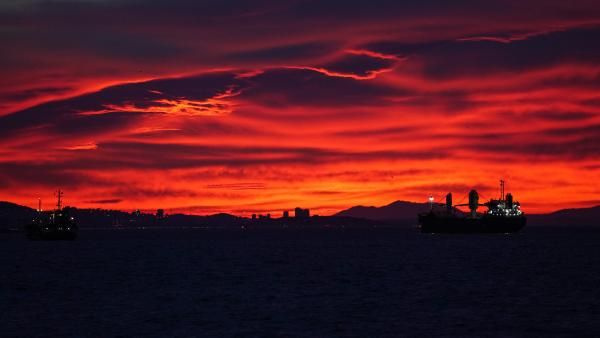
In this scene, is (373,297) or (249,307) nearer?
(249,307)

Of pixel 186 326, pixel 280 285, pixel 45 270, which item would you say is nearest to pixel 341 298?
pixel 280 285

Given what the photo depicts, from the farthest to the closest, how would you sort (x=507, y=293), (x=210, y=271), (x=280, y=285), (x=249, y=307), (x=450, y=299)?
(x=210, y=271)
(x=280, y=285)
(x=507, y=293)
(x=450, y=299)
(x=249, y=307)

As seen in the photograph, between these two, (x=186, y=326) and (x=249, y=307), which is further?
(x=249, y=307)

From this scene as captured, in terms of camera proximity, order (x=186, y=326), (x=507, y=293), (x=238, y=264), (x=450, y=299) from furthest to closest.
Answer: (x=238, y=264) → (x=507, y=293) → (x=450, y=299) → (x=186, y=326)

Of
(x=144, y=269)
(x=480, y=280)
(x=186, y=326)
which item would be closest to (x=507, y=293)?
(x=480, y=280)

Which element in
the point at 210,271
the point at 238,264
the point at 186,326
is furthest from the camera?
the point at 238,264

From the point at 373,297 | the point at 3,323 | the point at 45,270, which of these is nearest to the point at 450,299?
the point at 373,297

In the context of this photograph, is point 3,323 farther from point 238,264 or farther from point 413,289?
point 238,264

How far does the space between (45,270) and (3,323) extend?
201 ft

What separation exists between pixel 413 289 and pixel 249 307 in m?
22.3

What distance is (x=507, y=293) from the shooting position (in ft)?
259

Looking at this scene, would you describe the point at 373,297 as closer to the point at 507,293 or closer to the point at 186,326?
the point at 507,293

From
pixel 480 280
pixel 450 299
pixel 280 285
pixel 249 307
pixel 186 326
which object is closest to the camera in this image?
pixel 186 326

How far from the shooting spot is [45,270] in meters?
117
